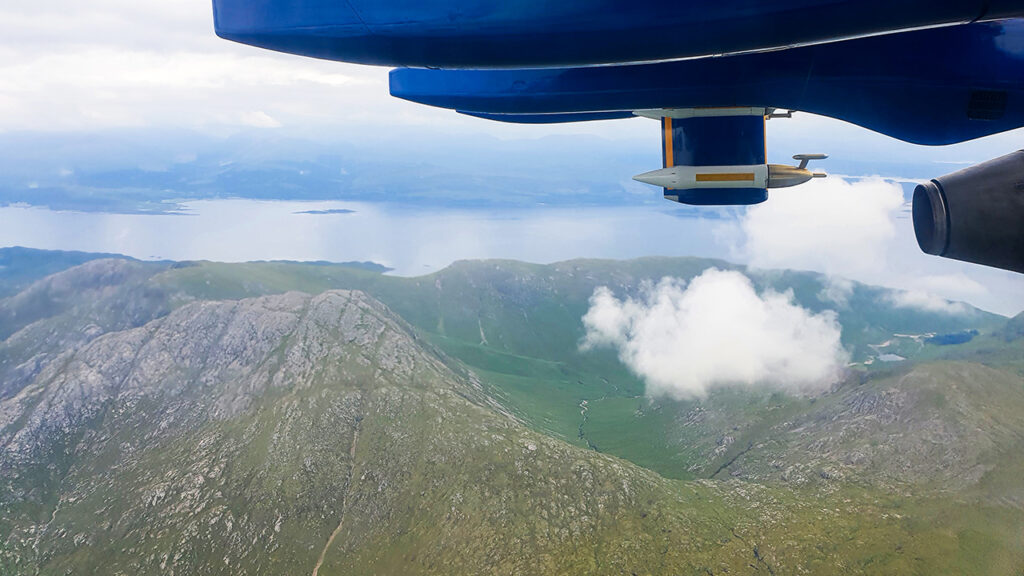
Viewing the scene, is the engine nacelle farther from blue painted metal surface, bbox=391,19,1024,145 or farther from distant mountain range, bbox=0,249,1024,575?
distant mountain range, bbox=0,249,1024,575

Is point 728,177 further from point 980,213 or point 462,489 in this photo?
point 462,489

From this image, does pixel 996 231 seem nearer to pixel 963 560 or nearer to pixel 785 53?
pixel 785 53

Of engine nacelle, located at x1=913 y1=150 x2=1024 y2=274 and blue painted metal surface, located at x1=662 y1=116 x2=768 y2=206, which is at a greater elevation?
blue painted metal surface, located at x1=662 y1=116 x2=768 y2=206

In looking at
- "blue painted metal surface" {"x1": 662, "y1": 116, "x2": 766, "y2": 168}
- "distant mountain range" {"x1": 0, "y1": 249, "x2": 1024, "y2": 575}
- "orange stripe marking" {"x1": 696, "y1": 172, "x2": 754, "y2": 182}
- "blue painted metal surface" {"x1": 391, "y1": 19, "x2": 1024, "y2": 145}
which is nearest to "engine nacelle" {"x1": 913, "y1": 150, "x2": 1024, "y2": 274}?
"blue painted metal surface" {"x1": 391, "y1": 19, "x2": 1024, "y2": 145}

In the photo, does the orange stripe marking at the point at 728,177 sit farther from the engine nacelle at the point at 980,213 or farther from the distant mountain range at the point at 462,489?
the distant mountain range at the point at 462,489

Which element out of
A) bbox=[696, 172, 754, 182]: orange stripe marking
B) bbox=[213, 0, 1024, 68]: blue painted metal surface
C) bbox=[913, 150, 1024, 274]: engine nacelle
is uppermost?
bbox=[213, 0, 1024, 68]: blue painted metal surface

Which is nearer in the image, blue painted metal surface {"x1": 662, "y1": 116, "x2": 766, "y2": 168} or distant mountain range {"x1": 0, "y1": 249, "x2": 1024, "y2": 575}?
blue painted metal surface {"x1": 662, "y1": 116, "x2": 766, "y2": 168}

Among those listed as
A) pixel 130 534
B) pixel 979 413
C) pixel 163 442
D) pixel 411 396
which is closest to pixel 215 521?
pixel 130 534
